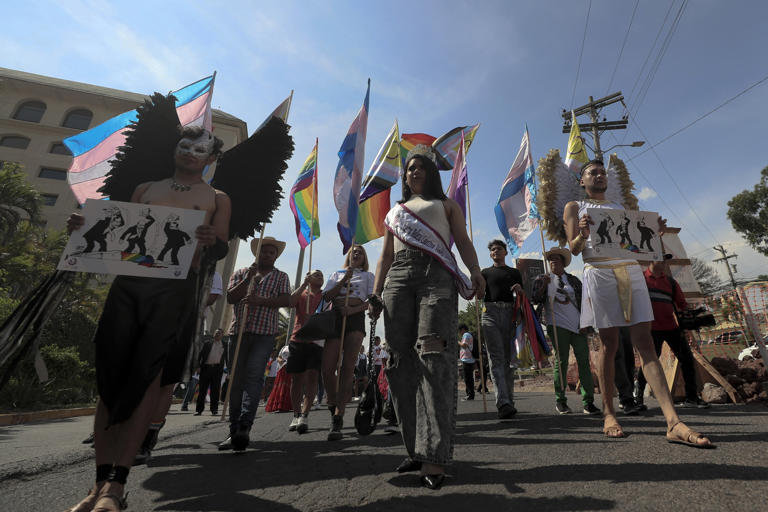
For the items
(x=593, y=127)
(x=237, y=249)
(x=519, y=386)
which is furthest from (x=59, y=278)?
(x=237, y=249)

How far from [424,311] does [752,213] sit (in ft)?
97.9

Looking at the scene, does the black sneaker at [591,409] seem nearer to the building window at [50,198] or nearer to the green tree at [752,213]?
the green tree at [752,213]

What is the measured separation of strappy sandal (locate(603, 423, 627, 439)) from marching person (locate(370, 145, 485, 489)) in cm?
159

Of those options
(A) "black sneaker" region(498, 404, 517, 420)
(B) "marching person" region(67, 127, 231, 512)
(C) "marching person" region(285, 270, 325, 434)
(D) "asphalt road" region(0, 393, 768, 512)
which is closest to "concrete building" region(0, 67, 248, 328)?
(C) "marching person" region(285, 270, 325, 434)

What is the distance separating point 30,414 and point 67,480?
5.82 metres

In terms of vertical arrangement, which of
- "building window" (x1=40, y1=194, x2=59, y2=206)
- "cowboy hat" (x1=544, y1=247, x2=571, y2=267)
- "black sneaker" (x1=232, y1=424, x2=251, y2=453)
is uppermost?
"building window" (x1=40, y1=194, x2=59, y2=206)

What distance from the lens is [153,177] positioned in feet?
8.25

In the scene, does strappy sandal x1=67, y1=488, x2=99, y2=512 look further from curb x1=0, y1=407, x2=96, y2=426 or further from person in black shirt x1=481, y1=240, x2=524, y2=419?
curb x1=0, y1=407, x2=96, y2=426

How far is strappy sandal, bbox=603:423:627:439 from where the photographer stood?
9.80ft

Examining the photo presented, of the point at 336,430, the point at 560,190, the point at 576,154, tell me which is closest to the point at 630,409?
the point at 560,190

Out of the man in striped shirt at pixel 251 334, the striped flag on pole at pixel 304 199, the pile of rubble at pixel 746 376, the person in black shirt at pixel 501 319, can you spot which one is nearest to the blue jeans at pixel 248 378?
the man in striped shirt at pixel 251 334

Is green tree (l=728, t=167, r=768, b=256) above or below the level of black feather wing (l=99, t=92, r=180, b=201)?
→ above

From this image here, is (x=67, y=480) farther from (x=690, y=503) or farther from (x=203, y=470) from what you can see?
(x=690, y=503)

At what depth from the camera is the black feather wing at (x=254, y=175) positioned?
286 cm
